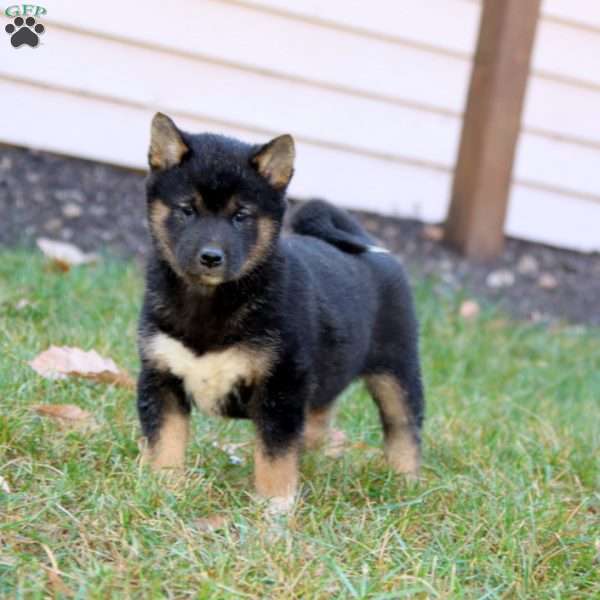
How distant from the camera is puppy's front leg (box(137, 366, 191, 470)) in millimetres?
3672

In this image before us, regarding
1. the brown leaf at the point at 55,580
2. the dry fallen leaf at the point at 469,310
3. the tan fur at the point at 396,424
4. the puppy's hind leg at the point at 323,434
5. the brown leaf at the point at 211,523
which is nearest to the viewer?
the brown leaf at the point at 55,580

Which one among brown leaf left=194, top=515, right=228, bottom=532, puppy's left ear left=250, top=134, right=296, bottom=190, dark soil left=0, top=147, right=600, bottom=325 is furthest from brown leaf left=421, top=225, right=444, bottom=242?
brown leaf left=194, top=515, right=228, bottom=532

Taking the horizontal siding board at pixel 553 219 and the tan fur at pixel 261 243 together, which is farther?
the horizontal siding board at pixel 553 219

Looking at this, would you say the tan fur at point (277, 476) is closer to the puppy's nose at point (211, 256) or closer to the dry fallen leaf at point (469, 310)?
the puppy's nose at point (211, 256)

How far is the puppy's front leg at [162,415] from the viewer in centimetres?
367

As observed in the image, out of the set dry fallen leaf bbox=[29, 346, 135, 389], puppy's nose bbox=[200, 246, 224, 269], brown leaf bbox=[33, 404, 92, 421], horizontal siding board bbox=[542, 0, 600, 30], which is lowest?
brown leaf bbox=[33, 404, 92, 421]

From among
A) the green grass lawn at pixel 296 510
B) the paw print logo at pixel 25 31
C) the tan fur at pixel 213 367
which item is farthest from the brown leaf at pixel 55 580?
the paw print logo at pixel 25 31

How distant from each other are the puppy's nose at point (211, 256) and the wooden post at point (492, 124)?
4.36 m

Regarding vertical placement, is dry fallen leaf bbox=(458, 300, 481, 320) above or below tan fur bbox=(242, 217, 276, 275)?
below

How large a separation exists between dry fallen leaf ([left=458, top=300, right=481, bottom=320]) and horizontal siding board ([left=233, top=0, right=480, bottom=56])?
6.54 feet

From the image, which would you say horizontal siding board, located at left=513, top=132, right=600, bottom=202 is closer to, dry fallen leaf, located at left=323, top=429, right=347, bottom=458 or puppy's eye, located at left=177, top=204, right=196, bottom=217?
dry fallen leaf, located at left=323, top=429, right=347, bottom=458

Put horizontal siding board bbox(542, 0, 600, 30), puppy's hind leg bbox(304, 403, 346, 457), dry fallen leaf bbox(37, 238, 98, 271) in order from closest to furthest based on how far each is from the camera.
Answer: puppy's hind leg bbox(304, 403, 346, 457)
dry fallen leaf bbox(37, 238, 98, 271)
horizontal siding board bbox(542, 0, 600, 30)

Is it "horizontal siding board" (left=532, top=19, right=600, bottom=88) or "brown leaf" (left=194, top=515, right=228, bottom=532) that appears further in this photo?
"horizontal siding board" (left=532, top=19, right=600, bottom=88)

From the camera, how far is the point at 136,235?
697 cm
